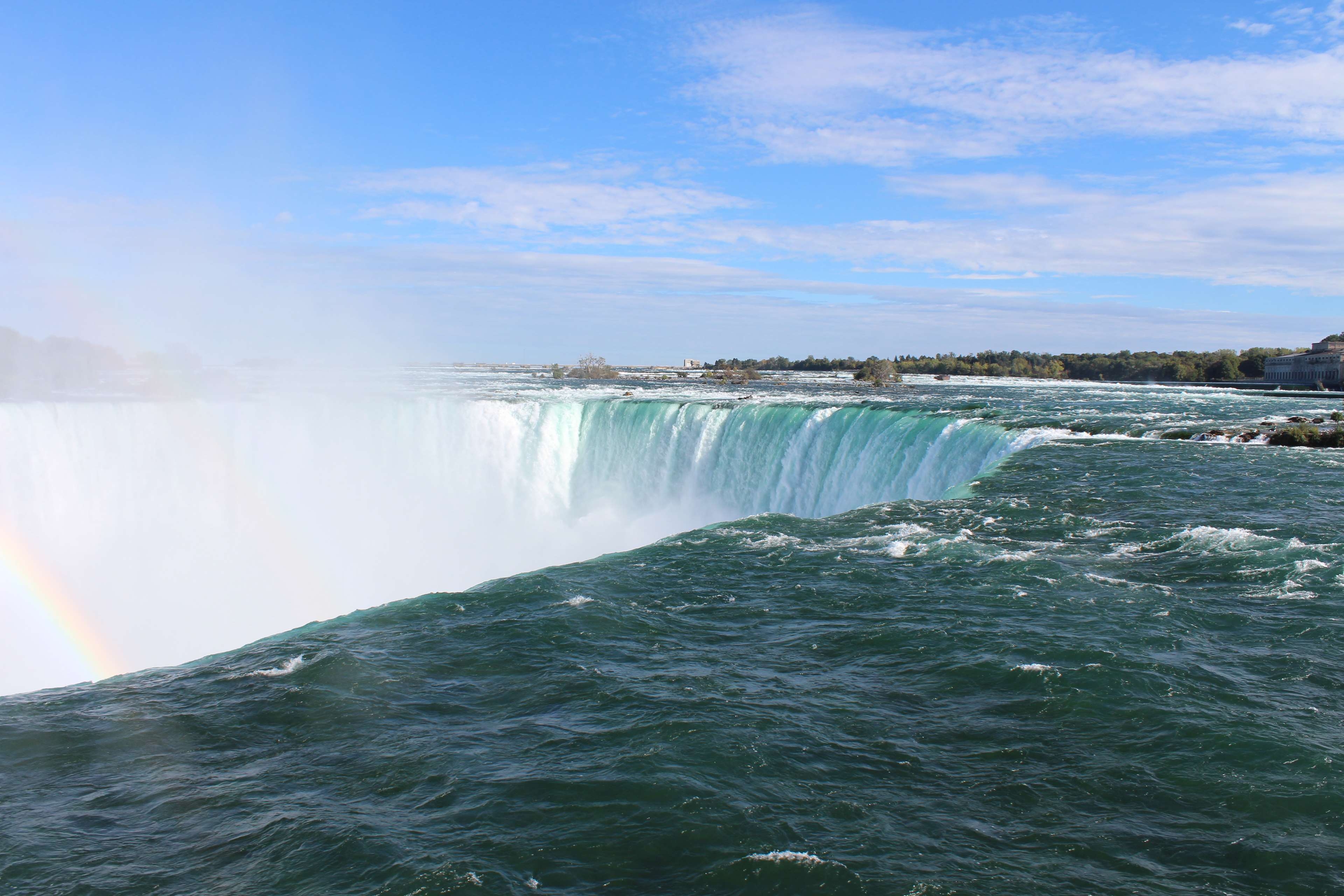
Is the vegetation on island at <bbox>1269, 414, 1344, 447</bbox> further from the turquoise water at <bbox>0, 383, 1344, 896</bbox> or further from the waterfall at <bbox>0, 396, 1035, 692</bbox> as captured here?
the turquoise water at <bbox>0, 383, 1344, 896</bbox>

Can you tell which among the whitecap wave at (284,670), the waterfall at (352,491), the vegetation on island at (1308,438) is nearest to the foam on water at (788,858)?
the whitecap wave at (284,670)

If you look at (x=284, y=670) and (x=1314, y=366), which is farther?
(x=1314, y=366)

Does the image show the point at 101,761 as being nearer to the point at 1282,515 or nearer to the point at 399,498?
the point at 1282,515

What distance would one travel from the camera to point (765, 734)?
7.38m

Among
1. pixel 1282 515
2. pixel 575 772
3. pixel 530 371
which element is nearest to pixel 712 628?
pixel 575 772

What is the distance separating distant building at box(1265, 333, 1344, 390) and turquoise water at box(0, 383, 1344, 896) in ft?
168

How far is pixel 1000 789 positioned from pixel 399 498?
95.8 ft

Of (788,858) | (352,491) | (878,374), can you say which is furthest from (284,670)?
(878,374)

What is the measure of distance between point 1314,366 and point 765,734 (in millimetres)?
65389

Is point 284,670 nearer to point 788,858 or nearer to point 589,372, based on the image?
point 788,858

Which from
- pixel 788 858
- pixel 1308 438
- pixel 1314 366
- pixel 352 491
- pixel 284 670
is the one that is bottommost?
pixel 352 491

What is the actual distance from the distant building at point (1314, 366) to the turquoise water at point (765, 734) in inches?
2012

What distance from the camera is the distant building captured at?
5334 centimetres

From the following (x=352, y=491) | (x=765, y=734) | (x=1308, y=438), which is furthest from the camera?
(x=352, y=491)
